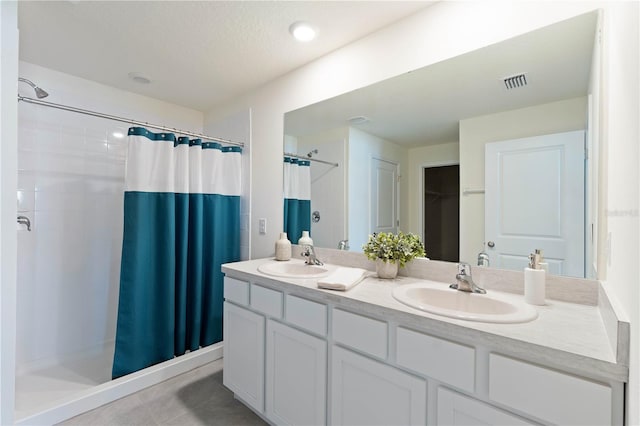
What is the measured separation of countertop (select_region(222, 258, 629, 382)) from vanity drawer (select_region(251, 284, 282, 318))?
0.96 ft

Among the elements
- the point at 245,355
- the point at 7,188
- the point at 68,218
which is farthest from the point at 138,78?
the point at 245,355

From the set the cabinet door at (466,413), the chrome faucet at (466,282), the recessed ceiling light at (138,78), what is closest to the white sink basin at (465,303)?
the chrome faucet at (466,282)

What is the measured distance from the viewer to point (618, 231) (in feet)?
2.50

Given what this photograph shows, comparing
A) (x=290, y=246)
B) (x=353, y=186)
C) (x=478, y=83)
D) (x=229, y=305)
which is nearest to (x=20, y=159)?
(x=229, y=305)

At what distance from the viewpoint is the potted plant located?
152 centimetres

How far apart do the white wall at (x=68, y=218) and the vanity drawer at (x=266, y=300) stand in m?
1.46

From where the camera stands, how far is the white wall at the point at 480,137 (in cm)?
123

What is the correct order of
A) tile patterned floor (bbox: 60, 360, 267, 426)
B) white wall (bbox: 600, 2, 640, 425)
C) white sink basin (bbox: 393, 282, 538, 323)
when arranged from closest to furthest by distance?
white wall (bbox: 600, 2, 640, 425) < white sink basin (bbox: 393, 282, 538, 323) < tile patterned floor (bbox: 60, 360, 267, 426)

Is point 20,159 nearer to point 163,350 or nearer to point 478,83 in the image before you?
point 163,350

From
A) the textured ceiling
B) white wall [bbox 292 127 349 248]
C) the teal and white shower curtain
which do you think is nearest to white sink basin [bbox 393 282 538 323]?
white wall [bbox 292 127 349 248]

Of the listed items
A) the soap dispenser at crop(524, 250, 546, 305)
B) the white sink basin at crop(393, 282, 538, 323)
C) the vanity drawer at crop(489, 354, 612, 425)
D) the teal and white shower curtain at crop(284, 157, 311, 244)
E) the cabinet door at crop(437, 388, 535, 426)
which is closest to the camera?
the vanity drawer at crop(489, 354, 612, 425)

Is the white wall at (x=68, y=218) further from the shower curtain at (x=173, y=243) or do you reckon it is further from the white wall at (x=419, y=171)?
the white wall at (x=419, y=171)

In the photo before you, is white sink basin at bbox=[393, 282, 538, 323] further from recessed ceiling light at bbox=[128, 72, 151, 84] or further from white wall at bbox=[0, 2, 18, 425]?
recessed ceiling light at bbox=[128, 72, 151, 84]

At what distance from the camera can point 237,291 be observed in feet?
5.68
